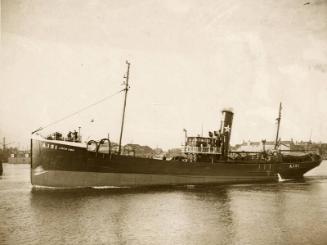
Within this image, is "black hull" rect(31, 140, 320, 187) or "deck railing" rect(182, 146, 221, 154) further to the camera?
"deck railing" rect(182, 146, 221, 154)

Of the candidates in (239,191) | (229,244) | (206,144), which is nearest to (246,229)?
(229,244)

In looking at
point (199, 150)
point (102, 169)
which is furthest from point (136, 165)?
point (199, 150)

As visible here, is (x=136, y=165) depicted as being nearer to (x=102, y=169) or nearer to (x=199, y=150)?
(x=102, y=169)

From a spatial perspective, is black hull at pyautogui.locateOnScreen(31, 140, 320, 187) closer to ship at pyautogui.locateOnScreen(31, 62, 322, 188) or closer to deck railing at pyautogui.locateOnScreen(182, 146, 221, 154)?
ship at pyautogui.locateOnScreen(31, 62, 322, 188)

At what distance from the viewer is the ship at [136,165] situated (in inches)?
827

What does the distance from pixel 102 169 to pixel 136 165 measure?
227 cm

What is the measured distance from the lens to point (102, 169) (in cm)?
2167

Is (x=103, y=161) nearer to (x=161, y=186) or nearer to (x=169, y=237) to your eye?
(x=161, y=186)

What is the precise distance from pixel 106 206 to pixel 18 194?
7.04 m

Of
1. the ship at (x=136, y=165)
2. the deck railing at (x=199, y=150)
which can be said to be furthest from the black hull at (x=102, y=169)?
the deck railing at (x=199, y=150)

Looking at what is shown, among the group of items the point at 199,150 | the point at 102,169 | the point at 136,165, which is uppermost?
the point at 199,150

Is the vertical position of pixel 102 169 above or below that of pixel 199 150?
below

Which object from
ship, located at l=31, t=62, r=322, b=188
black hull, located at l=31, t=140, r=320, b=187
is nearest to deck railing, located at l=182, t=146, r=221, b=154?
ship, located at l=31, t=62, r=322, b=188

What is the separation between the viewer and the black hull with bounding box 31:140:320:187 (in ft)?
68.6
